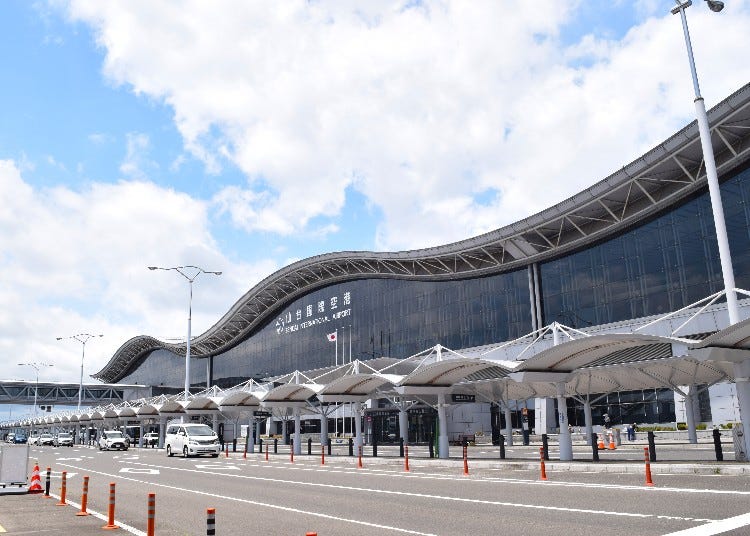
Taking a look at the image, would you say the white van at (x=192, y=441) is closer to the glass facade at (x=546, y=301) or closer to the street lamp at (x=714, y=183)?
the glass facade at (x=546, y=301)

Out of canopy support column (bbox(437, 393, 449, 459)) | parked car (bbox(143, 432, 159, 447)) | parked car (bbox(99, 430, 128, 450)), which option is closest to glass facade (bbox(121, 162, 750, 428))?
parked car (bbox(143, 432, 159, 447))

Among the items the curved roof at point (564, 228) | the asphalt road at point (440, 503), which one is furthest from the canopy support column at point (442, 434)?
the curved roof at point (564, 228)

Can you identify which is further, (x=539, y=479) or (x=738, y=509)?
(x=539, y=479)

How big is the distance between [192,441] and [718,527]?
34.8 metres

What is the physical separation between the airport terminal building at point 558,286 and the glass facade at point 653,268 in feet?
0.24

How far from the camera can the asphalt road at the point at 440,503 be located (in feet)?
35.2

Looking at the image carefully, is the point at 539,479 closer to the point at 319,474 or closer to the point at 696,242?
the point at 319,474

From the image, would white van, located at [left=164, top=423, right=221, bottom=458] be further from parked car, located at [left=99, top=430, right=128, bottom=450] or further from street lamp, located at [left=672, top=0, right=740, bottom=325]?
street lamp, located at [left=672, top=0, right=740, bottom=325]

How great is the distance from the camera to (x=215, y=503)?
15.4m

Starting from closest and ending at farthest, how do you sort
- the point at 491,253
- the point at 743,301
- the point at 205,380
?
1. the point at 743,301
2. the point at 491,253
3. the point at 205,380

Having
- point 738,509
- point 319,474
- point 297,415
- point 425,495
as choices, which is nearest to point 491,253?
point 297,415

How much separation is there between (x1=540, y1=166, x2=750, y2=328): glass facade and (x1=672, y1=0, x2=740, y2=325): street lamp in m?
16.5

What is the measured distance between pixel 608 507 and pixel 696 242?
3166 cm

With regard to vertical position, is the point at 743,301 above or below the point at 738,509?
above
